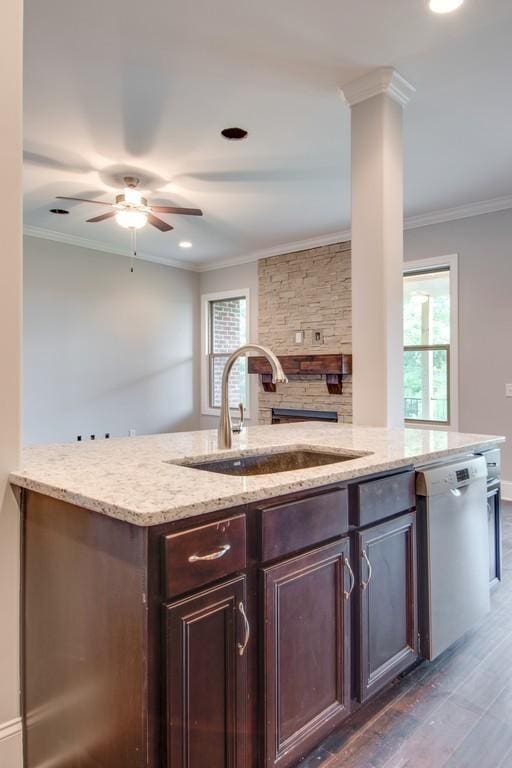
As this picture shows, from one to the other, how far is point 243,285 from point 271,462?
520 centimetres

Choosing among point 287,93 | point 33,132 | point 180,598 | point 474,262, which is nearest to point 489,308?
point 474,262

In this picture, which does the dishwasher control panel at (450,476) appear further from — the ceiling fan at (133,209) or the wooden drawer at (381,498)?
the ceiling fan at (133,209)

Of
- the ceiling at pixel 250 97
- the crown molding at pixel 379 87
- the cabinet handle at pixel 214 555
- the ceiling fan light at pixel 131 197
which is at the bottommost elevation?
the cabinet handle at pixel 214 555

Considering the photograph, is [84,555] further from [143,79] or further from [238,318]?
[238,318]

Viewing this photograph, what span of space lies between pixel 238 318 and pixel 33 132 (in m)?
4.21

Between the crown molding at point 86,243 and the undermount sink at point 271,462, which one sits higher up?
the crown molding at point 86,243

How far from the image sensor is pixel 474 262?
489 centimetres

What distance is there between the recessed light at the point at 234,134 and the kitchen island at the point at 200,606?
2.57 meters

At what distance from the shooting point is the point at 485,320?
483 centimetres

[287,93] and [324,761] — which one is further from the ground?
[287,93]

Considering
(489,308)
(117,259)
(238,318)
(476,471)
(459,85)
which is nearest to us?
(476,471)

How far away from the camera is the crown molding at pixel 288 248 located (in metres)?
5.93

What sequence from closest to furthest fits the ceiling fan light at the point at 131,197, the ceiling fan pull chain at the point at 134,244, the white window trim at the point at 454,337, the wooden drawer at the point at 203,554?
the wooden drawer at the point at 203,554 < the ceiling fan light at the point at 131,197 < the white window trim at the point at 454,337 < the ceiling fan pull chain at the point at 134,244

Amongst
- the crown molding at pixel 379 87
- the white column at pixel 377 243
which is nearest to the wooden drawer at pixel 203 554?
the white column at pixel 377 243
